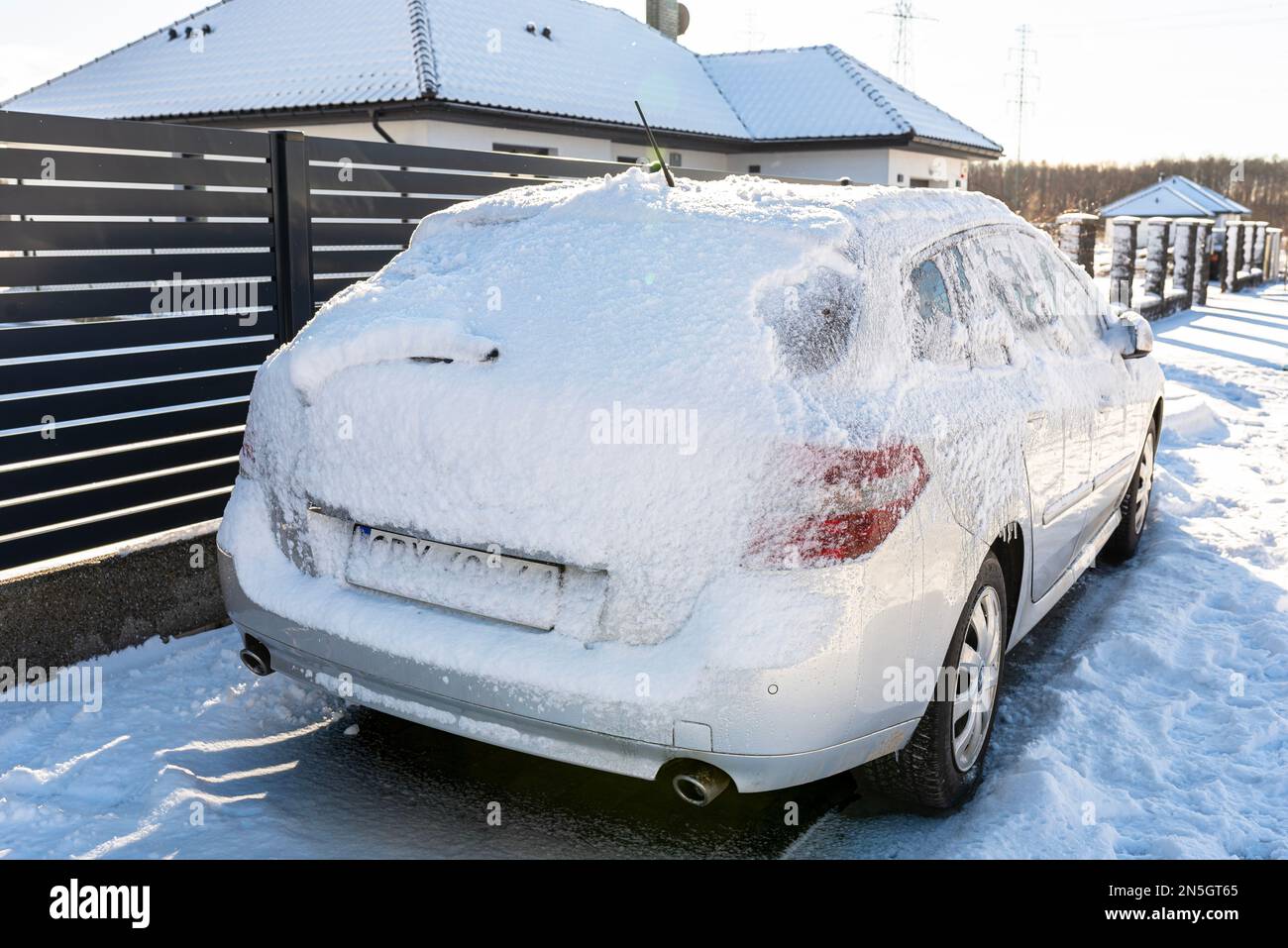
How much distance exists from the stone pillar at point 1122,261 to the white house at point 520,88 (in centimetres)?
810

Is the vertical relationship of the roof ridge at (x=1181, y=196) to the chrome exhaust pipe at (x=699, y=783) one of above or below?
above

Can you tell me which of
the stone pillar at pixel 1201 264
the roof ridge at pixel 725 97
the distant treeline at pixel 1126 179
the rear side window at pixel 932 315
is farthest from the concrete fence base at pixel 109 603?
the distant treeline at pixel 1126 179

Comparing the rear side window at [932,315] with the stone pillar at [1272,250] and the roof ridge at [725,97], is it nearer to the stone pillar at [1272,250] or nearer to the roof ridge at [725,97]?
the roof ridge at [725,97]

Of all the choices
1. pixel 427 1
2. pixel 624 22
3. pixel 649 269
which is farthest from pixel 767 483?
pixel 624 22

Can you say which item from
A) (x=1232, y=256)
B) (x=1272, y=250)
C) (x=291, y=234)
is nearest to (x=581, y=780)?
(x=291, y=234)

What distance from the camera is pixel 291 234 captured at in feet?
17.9

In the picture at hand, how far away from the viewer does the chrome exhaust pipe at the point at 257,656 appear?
11.0 ft

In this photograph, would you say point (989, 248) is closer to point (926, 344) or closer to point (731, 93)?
point (926, 344)

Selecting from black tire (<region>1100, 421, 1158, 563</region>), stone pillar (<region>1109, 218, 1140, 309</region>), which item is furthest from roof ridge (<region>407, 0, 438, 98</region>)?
black tire (<region>1100, 421, 1158, 563</region>)

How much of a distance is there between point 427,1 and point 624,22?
9.06 meters

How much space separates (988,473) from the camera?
3340mm

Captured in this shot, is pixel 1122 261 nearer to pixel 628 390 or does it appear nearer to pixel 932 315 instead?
pixel 932 315

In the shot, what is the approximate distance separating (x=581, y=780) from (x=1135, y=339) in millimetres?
3066
